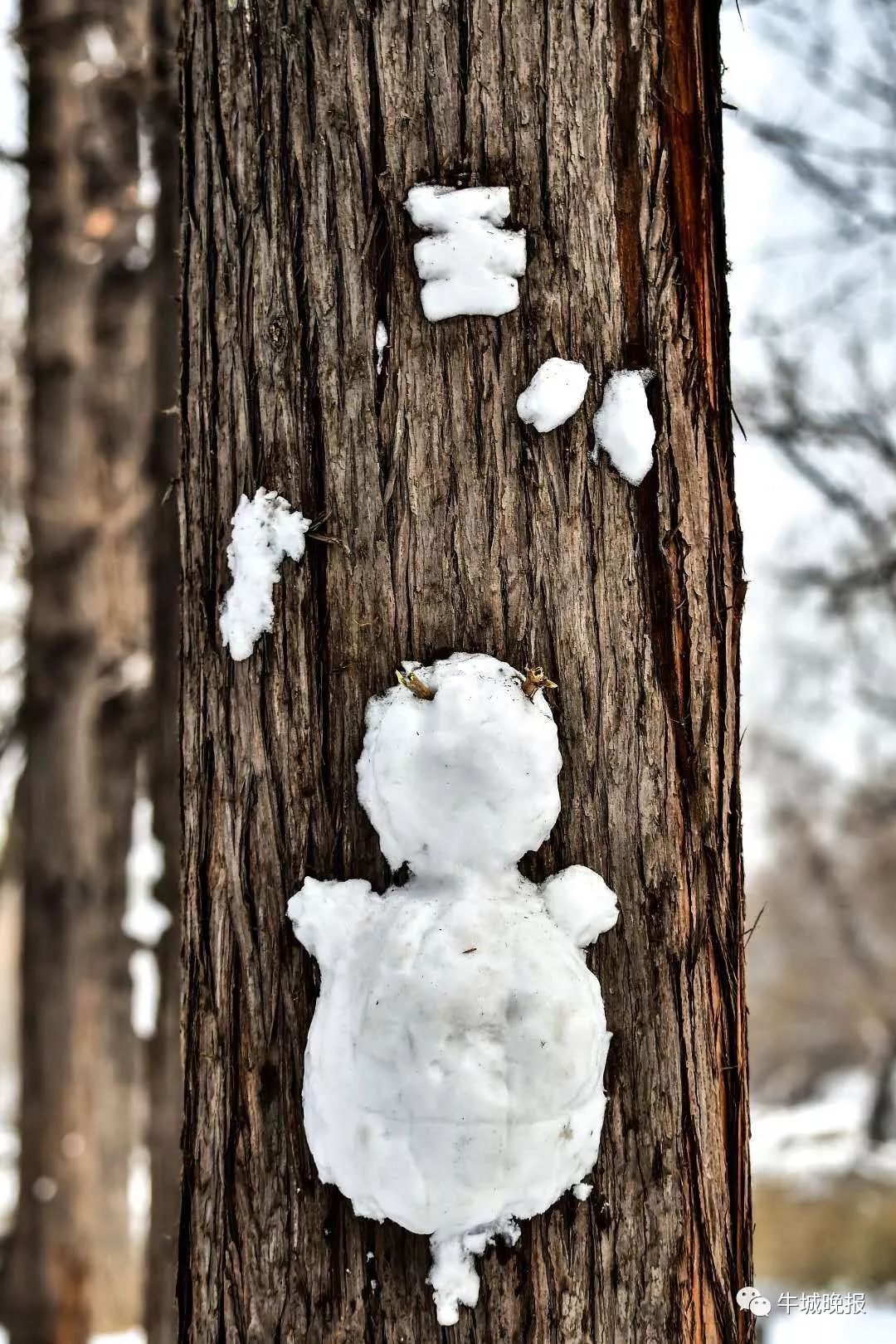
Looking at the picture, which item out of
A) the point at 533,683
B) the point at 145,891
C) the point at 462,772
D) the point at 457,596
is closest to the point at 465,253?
the point at 457,596

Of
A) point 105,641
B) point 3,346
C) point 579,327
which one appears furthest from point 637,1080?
point 3,346

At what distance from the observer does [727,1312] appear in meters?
1.22

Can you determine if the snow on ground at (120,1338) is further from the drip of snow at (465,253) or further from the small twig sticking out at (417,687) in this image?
the drip of snow at (465,253)

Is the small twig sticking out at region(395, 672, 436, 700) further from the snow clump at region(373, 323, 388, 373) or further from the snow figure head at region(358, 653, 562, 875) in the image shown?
the snow clump at region(373, 323, 388, 373)

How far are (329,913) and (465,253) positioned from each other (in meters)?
0.85

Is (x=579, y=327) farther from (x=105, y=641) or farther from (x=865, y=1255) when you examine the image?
(x=865, y=1255)

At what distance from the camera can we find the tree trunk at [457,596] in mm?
1180

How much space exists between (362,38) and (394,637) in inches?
31.5

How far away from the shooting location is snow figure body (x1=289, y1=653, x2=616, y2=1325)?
1.08 m

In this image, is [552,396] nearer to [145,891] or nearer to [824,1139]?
[145,891]

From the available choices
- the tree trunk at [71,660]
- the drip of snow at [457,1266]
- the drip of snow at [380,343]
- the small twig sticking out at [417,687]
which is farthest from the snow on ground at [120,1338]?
the drip of snow at [380,343]

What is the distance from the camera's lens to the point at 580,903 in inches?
Result: 45.8

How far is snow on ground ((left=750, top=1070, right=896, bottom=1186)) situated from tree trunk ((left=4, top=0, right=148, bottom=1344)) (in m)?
8.06

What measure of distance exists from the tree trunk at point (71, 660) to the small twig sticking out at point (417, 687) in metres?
4.09
